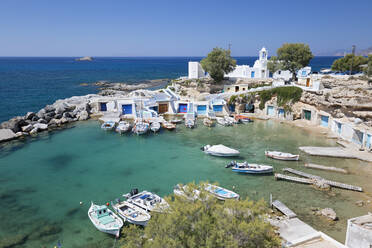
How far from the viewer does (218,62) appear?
53781 millimetres

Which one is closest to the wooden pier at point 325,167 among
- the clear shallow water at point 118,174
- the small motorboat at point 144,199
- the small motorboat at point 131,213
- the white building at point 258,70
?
the clear shallow water at point 118,174

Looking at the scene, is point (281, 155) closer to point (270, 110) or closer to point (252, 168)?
point (252, 168)

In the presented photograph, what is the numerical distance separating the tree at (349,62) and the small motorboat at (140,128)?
4702cm

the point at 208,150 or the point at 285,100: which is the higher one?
the point at 285,100

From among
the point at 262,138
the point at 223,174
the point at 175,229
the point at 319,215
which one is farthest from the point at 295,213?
the point at 262,138

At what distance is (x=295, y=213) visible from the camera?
18469mm

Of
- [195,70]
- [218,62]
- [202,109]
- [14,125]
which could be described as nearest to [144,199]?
[202,109]

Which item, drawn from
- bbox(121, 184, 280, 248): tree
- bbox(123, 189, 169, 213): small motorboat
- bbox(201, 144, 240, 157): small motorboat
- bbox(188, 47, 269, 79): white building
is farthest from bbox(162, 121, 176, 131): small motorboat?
bbox(121, 184, 280, 248): tree

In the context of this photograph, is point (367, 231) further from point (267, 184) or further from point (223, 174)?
point (223, 174)

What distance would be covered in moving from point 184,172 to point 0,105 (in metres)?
52.5

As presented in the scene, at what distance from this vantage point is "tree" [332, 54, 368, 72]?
56406mm

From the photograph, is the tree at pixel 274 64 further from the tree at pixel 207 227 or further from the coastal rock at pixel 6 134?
the coastal rock at pixel 6 134

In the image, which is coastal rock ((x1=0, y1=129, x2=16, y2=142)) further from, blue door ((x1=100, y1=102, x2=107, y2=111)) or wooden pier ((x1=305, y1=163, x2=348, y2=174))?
wooden pier ((x1=305, y1=163, x2=348, y2=174))

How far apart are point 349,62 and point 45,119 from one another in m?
67.4
